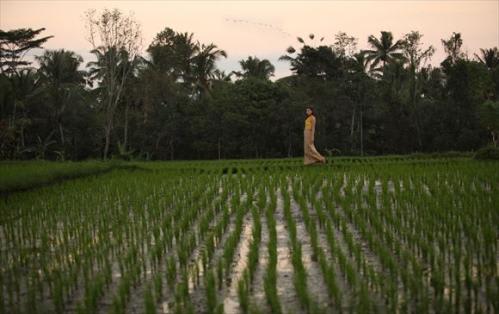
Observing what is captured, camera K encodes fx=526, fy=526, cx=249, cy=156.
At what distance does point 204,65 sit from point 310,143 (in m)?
16.9

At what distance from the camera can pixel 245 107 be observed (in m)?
24.6

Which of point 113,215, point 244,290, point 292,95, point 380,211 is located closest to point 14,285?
point 244,290

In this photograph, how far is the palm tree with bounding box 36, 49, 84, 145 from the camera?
24312 millimetres

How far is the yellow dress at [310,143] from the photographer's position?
1225cm

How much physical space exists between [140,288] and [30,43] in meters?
23.4

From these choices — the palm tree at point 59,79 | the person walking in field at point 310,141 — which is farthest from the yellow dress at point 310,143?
the palm tree at point 59,79

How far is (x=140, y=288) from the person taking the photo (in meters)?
3.54

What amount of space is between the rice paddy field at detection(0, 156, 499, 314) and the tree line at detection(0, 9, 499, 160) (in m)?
15.4

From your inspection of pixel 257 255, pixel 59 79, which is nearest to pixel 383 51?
pixel 59 79

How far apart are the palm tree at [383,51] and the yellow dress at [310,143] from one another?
63.0 ft

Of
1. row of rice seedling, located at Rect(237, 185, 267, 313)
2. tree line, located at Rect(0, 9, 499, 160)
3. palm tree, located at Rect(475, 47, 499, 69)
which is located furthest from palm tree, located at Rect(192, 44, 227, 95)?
row of rice seedling, located at Rect(237, 185, 267, 313)

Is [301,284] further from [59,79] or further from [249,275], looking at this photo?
[59,79]

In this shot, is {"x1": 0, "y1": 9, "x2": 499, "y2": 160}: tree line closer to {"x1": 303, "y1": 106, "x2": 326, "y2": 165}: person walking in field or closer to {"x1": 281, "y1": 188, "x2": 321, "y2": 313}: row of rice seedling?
{"x1": 303, "y1": 106, "x2": 326, "y2": 165}: person walking in field

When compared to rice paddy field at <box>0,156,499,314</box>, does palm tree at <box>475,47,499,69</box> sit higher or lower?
higher
